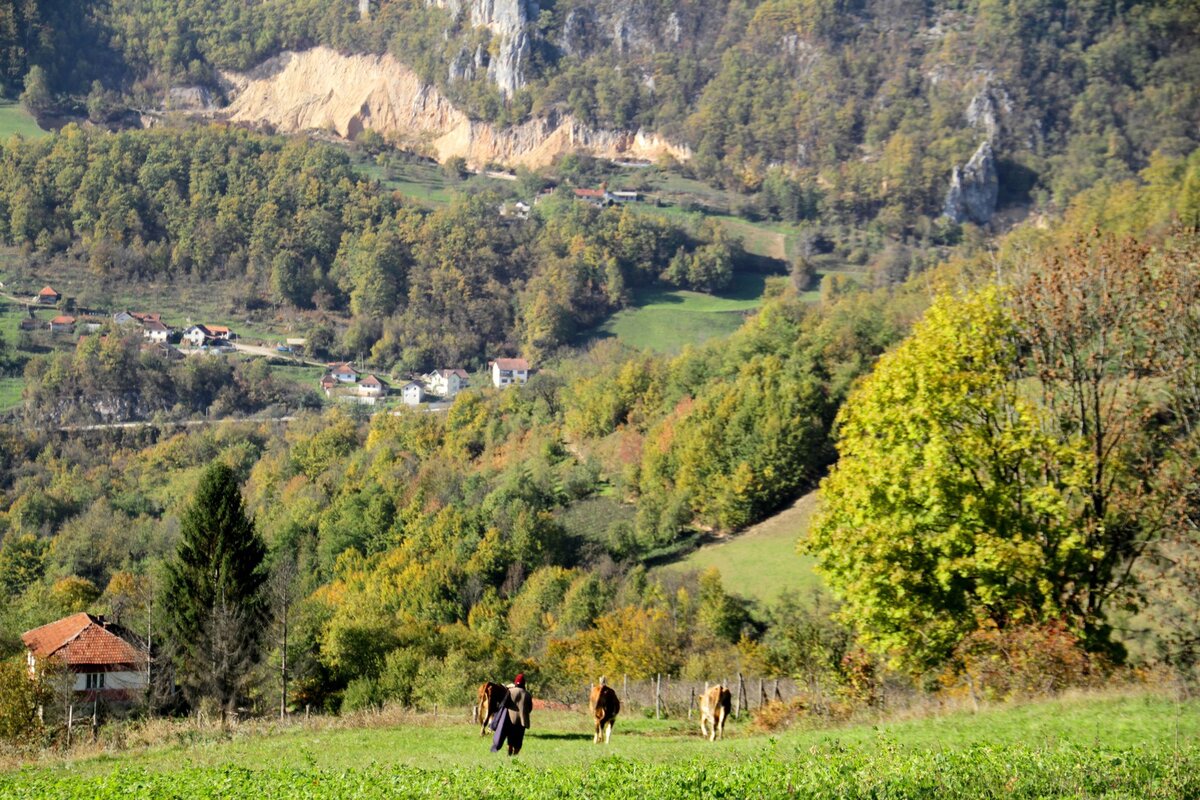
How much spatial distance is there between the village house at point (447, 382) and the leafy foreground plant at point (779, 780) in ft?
345

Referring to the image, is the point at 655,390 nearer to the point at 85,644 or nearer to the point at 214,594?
the point at 85,644

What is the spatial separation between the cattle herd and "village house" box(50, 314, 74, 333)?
107 metres

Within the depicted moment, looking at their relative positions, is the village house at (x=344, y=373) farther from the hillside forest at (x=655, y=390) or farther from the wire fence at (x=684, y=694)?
the wire fence at (x=684, y=694)

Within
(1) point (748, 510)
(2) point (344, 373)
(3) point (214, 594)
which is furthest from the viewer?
(2) point (344, 373)

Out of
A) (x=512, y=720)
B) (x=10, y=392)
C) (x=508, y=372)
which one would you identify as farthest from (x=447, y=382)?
(x=512, y=720)

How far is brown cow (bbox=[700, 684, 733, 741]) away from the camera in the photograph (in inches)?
640

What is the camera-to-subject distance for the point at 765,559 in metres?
46.3

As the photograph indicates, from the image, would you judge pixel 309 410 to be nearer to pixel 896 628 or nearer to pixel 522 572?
pixel 522 572

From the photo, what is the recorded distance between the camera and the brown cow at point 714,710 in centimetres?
1627

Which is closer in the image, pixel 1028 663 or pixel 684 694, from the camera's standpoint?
pixel 1028 663

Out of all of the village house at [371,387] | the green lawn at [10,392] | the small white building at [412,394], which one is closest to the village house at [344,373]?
the village house at [371,387]

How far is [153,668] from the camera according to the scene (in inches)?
1252

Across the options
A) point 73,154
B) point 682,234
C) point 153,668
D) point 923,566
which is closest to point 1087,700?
point 923,566

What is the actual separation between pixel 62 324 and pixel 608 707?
110 meters
